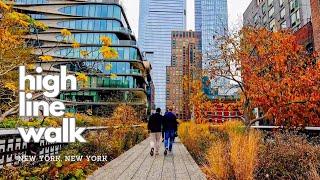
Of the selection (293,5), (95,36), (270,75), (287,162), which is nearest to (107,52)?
(287,162)

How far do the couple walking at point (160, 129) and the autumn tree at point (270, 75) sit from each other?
3.45 meters

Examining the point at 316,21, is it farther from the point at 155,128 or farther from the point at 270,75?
the point at 155,128

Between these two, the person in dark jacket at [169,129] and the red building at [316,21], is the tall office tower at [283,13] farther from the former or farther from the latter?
the person in dark jacket at [169,129]

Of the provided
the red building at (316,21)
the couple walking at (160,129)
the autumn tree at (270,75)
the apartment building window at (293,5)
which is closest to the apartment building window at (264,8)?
the apartment building window at (293,5)

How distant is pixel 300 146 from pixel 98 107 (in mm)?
54852

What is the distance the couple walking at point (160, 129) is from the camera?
500 inches

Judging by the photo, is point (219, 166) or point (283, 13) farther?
point (283, 13)

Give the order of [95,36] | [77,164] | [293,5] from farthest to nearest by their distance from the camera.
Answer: [95,36]
[293,5]
[77,164]

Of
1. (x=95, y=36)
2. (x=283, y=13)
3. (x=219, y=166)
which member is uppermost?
(x=95, y=36)

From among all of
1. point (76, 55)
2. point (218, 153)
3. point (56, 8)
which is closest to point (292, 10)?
point (76, 55)

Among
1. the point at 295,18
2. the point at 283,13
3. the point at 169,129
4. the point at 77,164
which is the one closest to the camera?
the point at 77,164

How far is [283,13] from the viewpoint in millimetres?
44844

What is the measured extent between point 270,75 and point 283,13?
34.3m

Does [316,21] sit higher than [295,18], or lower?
lower
